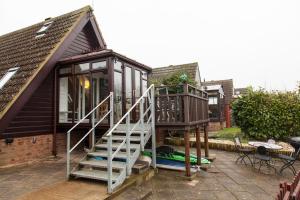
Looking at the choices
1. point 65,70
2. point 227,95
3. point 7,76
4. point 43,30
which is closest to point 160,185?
point 65,70

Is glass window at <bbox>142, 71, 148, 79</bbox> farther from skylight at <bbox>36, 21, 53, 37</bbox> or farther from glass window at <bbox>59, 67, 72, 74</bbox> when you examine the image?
skylight at <bbox>36, 21, 53, 37</bbox>

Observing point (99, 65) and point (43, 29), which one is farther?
point (43, 29)

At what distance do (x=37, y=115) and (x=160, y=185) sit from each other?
18.0 feet

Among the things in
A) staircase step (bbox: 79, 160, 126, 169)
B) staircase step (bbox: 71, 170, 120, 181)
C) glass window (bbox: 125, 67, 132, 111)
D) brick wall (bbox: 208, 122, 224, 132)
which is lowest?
staircase step (bbox: 71, 170, 120, 181)

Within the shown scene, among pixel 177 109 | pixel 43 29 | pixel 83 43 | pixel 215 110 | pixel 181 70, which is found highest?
pixel 43 29

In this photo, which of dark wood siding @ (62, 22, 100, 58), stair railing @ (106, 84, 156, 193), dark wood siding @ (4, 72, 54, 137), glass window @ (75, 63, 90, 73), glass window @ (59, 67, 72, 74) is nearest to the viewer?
stair railing @ (106, 84, 156, 193)

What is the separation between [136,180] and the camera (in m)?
5.74

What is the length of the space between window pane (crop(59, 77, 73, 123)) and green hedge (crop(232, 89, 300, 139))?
859 cm

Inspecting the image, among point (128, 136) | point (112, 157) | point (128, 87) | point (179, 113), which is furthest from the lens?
point (128, 87)

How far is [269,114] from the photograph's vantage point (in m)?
11.5

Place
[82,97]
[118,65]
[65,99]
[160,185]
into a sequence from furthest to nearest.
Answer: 1. [82,97]
2. [65,99]
3. [118,65]
4. [160,185]

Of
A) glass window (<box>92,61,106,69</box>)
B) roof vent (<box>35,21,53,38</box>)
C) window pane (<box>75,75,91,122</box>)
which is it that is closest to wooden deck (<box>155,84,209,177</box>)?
glass window (<box>92,61,106,69</box>)

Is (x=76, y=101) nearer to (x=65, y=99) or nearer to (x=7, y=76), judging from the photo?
(x=65, y=99)

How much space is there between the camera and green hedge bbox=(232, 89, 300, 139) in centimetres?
1134
